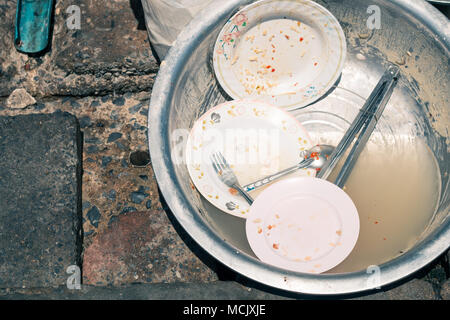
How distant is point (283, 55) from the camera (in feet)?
5.29

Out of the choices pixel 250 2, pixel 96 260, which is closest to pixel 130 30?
pixel 250 2

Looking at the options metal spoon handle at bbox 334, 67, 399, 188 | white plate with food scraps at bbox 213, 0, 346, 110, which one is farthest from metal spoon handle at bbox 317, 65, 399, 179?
white plate with food scraps at bbox 213, 0, 346, 110

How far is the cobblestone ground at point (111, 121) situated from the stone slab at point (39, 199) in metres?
0.09

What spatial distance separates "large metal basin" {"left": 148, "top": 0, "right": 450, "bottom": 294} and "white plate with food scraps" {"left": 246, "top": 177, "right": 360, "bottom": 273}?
Answer: 114 mm

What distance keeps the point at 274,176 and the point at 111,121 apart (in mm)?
747

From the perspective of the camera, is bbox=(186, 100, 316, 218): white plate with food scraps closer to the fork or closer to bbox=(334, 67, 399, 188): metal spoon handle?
the fork

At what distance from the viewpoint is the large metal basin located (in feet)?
3.92

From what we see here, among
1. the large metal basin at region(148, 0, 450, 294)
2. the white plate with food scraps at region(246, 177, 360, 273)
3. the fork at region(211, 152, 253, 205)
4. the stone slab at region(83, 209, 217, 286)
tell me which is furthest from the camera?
the stone slab at region(83, 209, 217, 286)

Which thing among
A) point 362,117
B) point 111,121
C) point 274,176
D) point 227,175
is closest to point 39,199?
point 111,121

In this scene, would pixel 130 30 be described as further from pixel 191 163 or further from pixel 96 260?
pixel 96 260

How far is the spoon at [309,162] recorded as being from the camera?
150 cm

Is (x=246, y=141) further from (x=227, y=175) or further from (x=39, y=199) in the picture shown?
(x=39, y=199)
